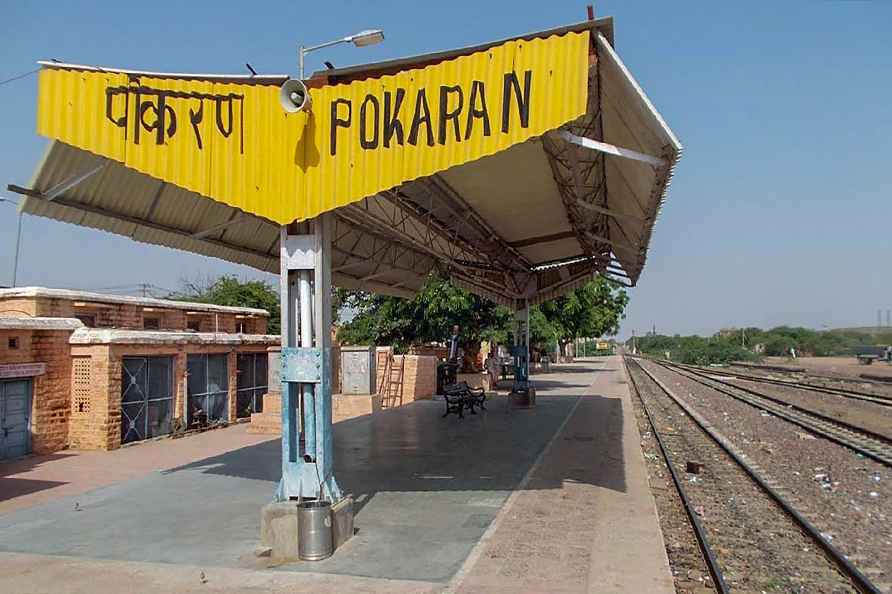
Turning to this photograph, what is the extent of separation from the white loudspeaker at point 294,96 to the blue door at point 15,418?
32.3 feet

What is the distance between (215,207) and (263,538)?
5685 mm

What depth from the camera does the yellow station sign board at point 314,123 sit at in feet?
22.8

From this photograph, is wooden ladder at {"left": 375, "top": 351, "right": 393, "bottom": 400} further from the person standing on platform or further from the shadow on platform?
the shadow on platform

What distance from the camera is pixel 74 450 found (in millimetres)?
14734

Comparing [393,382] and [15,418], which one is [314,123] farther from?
[393,382]

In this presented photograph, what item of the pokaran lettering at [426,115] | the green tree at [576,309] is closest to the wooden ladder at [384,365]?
the green tree at [576,309]

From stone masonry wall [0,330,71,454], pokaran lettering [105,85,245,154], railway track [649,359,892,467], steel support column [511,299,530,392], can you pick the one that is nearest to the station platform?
stone masonry wall [0,330,71,454]

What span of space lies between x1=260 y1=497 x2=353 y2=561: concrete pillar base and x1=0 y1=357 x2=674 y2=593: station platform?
0.20 m

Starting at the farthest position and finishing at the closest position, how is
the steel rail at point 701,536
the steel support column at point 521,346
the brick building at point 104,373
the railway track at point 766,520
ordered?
the steel support column at point 521,346 → the brick building at point 104,373 → the railway track at point 766,520 → the steel rail at point 701,536

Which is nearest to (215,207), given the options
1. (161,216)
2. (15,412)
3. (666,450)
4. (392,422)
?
(161,216)

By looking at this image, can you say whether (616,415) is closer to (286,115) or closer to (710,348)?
(286,115)

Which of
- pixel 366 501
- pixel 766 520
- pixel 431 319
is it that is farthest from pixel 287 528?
pixel 431 319

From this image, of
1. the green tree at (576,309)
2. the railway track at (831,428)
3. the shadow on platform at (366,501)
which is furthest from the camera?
the green tree at (576,309)

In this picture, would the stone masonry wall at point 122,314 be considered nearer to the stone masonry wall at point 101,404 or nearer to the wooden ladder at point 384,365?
the stone masonry wall at point 101,404
